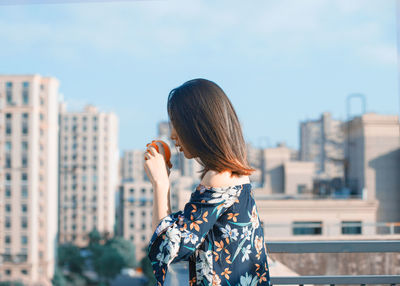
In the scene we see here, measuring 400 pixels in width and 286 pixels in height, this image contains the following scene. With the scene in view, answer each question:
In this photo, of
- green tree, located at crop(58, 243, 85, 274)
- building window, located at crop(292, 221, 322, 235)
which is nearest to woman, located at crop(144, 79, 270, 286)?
building window, located at crop(292, 221, 322, 235)

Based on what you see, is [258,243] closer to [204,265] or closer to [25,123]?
[204,265]

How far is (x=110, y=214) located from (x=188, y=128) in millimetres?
47070

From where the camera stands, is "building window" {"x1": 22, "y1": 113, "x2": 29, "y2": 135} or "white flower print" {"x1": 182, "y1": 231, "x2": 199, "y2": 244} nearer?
"white flower print" {"x1": 182, "y1": 231, "x2": 199, "y2": 244}

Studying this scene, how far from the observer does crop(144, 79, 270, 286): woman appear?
2.64 ft

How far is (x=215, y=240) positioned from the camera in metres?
0.84

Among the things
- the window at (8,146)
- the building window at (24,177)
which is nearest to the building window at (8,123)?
the window at (8,146)

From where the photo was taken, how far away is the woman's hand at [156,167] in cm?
Result: 83

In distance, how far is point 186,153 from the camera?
0.85m

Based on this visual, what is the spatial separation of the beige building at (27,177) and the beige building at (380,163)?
29011 millimetres

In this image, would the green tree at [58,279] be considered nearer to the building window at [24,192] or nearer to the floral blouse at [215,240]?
the building window at [24,192]

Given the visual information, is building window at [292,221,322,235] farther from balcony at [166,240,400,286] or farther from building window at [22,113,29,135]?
building window at [22,113,29,135]

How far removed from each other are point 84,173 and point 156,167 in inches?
1812

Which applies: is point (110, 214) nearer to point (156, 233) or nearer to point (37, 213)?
point (37, 213)

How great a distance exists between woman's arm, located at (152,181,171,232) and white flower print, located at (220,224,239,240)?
11cm
